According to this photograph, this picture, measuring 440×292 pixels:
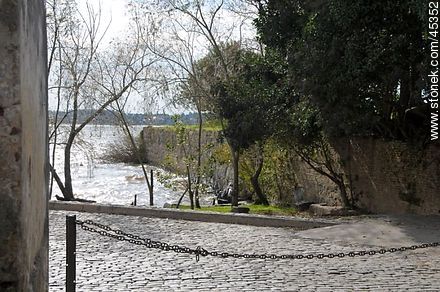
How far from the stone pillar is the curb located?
9.68 metres

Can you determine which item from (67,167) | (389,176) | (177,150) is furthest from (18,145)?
(177,150)

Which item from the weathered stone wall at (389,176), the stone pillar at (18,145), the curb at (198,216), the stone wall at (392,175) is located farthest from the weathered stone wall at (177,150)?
the stone pillar at (18,145)

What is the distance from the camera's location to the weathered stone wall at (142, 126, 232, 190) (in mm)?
26062

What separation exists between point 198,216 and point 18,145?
10602 mm

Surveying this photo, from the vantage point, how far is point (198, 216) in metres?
13.1

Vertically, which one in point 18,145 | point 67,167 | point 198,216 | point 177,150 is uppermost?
point 177,150

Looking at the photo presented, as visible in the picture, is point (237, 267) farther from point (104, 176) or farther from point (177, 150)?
point (104, 176)

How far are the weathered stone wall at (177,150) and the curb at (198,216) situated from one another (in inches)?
410

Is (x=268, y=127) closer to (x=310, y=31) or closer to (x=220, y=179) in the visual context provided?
(x=310, y=31)

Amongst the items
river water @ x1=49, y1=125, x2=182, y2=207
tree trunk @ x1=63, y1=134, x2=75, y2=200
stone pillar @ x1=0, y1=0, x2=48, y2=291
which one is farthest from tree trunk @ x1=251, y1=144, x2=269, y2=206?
stone pillar @ x1=0, y1=0, x2=48, y2=291

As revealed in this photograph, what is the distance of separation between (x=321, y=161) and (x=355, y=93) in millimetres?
5873

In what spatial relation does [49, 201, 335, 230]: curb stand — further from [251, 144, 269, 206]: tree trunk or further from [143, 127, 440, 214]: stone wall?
[251, 144, 269, 206]: tree trunk

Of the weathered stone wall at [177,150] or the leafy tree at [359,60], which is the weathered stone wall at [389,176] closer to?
the leafy tree at [359,60]

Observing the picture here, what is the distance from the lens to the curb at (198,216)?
1232 cm
